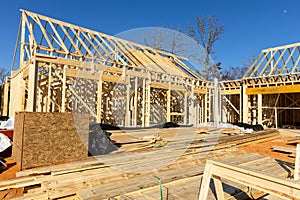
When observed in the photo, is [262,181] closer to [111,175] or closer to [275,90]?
[111,175]

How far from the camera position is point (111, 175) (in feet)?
13.8

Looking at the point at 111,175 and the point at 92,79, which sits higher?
the point at 92,79

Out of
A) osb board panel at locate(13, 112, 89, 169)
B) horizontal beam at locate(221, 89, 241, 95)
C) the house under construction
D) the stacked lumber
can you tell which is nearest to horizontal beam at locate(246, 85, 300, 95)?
the house under construction

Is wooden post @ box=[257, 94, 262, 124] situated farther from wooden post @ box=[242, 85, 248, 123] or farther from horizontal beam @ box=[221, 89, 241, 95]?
horizontal beam @ box=[221, 89, 241, 95]

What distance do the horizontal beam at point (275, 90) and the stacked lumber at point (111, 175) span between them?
9.81 meters

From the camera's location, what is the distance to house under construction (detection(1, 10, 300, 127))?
9000 millimetres

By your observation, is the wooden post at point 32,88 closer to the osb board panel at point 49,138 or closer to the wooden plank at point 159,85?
the osb board panel at point 49,138

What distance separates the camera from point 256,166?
5.14 m

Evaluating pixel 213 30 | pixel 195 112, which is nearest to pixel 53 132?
pixel 195 112

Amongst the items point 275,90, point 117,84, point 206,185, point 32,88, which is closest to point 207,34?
point 275,90

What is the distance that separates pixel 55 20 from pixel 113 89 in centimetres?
436

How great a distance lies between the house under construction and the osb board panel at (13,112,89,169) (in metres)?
3.22

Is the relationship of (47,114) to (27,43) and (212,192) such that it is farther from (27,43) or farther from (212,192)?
(27,43)

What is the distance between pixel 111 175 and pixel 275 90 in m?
12.7
